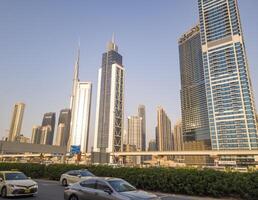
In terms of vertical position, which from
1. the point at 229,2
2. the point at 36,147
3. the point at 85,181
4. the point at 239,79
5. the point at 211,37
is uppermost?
the point at 229,2

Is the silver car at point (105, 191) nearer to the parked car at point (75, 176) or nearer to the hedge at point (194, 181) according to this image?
the hedge at point (194, 181)

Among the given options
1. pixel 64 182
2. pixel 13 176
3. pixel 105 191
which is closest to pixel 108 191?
pixel 105 191

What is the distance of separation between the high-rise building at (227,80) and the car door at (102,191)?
5744 inches

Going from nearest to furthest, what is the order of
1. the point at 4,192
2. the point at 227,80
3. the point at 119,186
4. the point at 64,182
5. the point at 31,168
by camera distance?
1. the point at 119,186
2. the point at 4,192
3. the point at 64,182
4. the point at 31,168
5. the point at 227,80

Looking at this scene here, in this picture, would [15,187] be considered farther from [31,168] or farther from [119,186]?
[31,168]

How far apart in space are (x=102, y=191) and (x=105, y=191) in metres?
0.29

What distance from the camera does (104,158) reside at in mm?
67250

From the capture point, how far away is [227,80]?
15512cm

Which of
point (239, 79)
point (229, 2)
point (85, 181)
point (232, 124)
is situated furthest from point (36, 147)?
point (229, 2)

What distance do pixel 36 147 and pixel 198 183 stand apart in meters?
71.4

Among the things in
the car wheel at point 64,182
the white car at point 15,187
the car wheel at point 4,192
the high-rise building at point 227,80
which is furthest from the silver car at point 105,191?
the high-rise building at point 227,80

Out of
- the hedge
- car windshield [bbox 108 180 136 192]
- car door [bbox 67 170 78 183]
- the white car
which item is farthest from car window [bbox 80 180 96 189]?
car door [bbox 67 170 78 183]

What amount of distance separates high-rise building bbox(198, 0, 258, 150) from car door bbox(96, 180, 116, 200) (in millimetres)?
145893

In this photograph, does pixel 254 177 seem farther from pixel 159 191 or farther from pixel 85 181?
pixel 85 181
